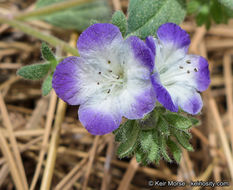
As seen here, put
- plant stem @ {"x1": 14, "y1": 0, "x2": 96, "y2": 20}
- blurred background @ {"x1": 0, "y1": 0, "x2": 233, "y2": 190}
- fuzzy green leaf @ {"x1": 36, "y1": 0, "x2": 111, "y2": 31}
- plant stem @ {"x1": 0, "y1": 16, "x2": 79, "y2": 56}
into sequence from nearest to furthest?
1. plant stem @ {"x1": 0, "y1": 16, "x2": 79, "y2": 56}
2. blurred background @ {"x1": 0, "y1": 0, "x2": 233, "y2": 190}
3. plant stem @ {"x1": 14, "y1": 0, "x2": 96, "y2": 20}
4. fuzzy green leaf @ {"x1": 36, "y1": 0, "x2": 111, "y2": 31}

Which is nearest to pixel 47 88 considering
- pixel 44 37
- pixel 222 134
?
pixel 44 37

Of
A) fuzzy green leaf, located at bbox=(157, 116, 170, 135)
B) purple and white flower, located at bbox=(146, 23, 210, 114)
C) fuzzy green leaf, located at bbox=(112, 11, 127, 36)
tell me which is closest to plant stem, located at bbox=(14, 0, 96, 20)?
fuzzy green leaf, located at bbox=(112, 11, 127, 36)

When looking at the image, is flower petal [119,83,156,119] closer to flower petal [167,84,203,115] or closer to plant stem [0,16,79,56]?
flower petal [167,84,203,115]

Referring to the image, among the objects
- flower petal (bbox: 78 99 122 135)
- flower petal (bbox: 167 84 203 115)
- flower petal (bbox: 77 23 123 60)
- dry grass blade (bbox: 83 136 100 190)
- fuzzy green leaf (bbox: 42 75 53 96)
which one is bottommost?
dry grass blade (bbox: 83 136 100 190)

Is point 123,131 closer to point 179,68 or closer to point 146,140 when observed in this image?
point 146,140

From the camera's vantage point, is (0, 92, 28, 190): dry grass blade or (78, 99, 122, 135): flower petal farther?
(0, 92, 28, 190): dry grass blade

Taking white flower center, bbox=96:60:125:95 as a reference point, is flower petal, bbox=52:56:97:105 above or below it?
above

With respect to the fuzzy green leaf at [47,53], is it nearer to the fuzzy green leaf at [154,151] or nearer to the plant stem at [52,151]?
the plant stem at [52,151]

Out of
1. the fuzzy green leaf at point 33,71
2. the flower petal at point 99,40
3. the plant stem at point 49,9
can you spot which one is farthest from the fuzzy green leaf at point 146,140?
the plant stem at point 49,9
